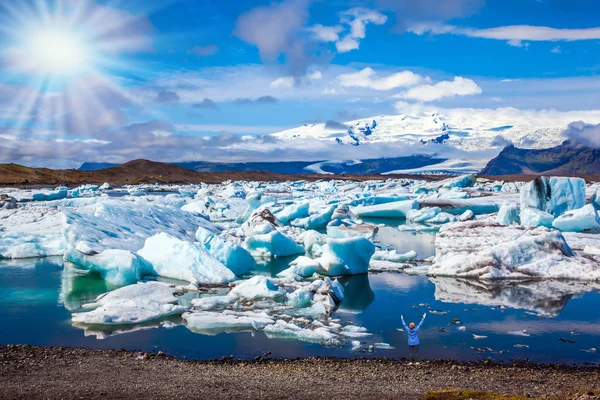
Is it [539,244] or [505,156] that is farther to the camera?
[505,156]

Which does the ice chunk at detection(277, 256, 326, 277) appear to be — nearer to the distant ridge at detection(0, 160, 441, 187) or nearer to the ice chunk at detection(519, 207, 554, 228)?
the ice chunk at detection(519, 207, 554, 228)

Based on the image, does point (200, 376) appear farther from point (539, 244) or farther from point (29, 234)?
point (29, 234)

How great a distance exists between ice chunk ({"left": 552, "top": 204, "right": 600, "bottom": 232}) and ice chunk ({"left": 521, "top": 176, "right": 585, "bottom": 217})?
6.10ft

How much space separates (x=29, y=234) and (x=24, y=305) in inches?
309

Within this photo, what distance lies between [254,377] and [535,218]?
15967 mm

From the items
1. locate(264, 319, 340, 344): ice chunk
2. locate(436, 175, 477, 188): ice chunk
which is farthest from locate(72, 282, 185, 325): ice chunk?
locate(436, 175, 477, 188): ice chunk

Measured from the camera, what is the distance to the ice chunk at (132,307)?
31.3 ft

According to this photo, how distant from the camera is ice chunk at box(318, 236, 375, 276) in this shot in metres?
13.9

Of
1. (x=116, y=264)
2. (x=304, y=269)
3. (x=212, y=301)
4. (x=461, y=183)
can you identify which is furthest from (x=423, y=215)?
(x=212, y=301)

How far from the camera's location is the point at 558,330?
30.9 feet

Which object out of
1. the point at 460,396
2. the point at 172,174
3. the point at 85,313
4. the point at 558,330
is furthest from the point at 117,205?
the point at 172,174

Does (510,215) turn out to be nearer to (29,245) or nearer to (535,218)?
(535,218)

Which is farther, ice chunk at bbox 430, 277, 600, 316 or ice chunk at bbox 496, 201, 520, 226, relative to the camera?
ice chunk at bbox 496, 201, 520, 226

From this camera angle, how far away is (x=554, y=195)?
22.4 m
